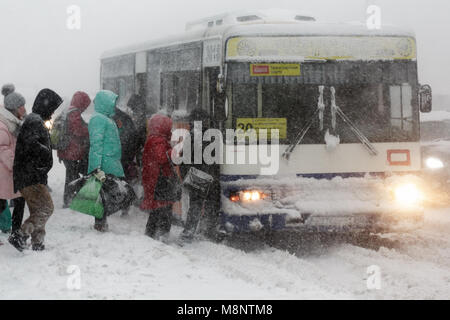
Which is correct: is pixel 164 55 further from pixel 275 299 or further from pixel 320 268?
pixel 275 299

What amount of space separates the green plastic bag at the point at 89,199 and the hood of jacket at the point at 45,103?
1.26 meters

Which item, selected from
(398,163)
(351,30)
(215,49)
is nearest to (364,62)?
(351,30)

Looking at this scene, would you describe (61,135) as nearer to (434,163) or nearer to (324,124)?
(324,124)

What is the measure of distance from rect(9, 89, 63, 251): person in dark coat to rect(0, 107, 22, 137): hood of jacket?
1.85ft

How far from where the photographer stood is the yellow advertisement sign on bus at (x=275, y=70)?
894 cm

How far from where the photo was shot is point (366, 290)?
753cm

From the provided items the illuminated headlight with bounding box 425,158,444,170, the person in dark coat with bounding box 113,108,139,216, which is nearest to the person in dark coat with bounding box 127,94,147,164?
the person in dark coat with bounding box 113,108,139,216

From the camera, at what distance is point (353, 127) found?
356 inches

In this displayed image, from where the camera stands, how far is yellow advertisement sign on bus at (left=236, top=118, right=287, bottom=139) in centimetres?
888

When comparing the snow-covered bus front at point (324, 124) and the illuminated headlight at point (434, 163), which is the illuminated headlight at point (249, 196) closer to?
the snow-covered bus front at point (324, 124)

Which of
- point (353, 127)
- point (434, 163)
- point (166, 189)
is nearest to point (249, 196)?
point (166, 189)

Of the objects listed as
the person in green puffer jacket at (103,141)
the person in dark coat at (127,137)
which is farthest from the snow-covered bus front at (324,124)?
the person in dark coat at (127,137)

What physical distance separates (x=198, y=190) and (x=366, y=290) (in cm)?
276

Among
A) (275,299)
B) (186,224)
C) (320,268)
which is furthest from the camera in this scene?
(186,224)
